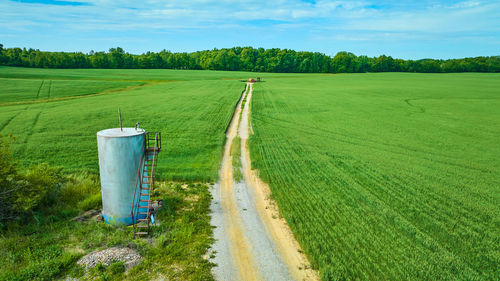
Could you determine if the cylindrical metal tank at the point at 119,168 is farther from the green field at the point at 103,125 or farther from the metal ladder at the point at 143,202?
the green field at the point at 103,125

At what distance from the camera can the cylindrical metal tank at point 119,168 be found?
12164 mm

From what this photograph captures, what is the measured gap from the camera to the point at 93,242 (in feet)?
37.6

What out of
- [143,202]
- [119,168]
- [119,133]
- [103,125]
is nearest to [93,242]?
[143,202]

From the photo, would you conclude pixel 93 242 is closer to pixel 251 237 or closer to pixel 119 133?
pixel 119 133

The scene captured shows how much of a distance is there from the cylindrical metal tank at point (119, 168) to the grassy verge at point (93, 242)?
742mm

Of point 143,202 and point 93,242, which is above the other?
point 143,202

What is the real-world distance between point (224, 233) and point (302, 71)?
15738cm

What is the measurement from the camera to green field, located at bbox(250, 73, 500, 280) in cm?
1047

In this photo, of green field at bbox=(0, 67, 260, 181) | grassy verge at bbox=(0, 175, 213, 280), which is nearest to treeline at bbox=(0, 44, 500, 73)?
green field at bbox=(0, 67, 260, 181)

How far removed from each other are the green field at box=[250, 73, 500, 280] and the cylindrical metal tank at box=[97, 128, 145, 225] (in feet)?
24.0

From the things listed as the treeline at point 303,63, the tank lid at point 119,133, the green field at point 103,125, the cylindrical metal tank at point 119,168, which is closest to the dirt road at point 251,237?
the green field at point 103,125

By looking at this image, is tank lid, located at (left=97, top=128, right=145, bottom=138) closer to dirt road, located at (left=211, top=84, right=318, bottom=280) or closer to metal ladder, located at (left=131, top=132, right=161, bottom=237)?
metal ladder, located at (left=131, top=132, right=161, bottom=237)

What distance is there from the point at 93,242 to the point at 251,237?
6370 millimetres

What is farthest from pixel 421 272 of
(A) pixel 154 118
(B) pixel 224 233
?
(A) pixel 154 118
